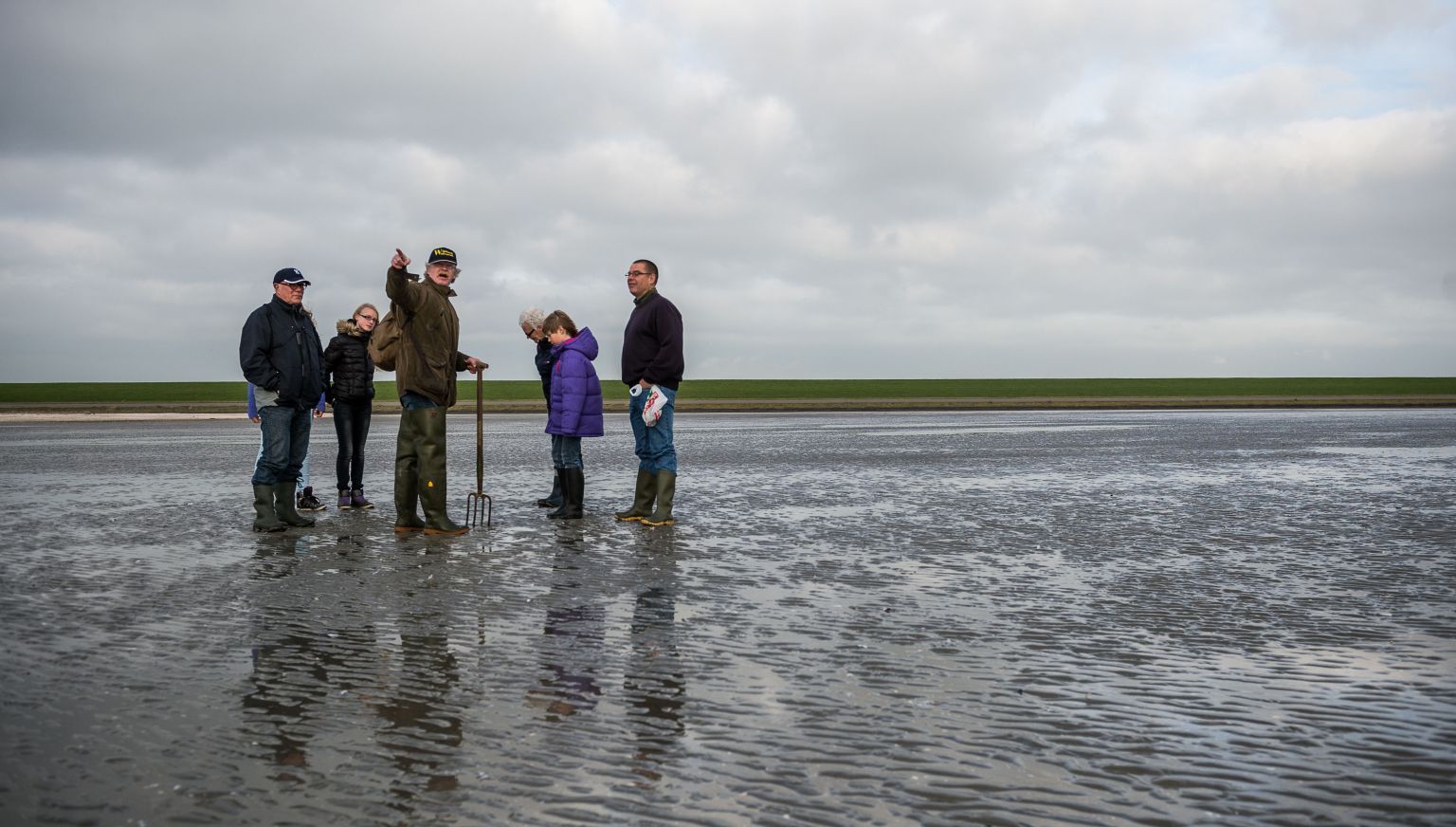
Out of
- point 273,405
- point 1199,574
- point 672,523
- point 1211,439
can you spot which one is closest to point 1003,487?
point 672,523

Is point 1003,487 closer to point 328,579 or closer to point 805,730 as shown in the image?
point 328,579

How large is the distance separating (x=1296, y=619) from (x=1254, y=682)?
1604 mm

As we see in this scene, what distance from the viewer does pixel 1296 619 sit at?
21.3ft

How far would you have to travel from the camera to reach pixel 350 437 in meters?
12.9

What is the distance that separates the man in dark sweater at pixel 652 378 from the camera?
36.0 feet

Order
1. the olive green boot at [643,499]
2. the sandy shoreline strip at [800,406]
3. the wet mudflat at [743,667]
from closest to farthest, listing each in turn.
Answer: the wet mudflat at [743,667]
the olive green boot at [643,499]
the sandy shoreline strip at [800,406]

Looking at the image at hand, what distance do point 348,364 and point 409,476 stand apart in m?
2.75

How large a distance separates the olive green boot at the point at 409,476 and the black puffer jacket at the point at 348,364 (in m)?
2.36

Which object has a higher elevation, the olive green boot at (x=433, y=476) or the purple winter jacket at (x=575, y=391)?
the purple winter jacket at (x=575, y=391)

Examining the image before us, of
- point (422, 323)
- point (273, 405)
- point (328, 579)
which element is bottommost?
point (328, 579)

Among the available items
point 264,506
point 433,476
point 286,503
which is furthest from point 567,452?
point 264,506

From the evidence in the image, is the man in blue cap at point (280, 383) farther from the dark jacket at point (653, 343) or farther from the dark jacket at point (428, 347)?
the dark jacket at point (653, 343)

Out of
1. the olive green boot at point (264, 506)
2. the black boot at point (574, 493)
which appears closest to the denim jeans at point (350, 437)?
the olive green boot at point (264, 506)

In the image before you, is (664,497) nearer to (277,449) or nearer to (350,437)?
(277,449)
